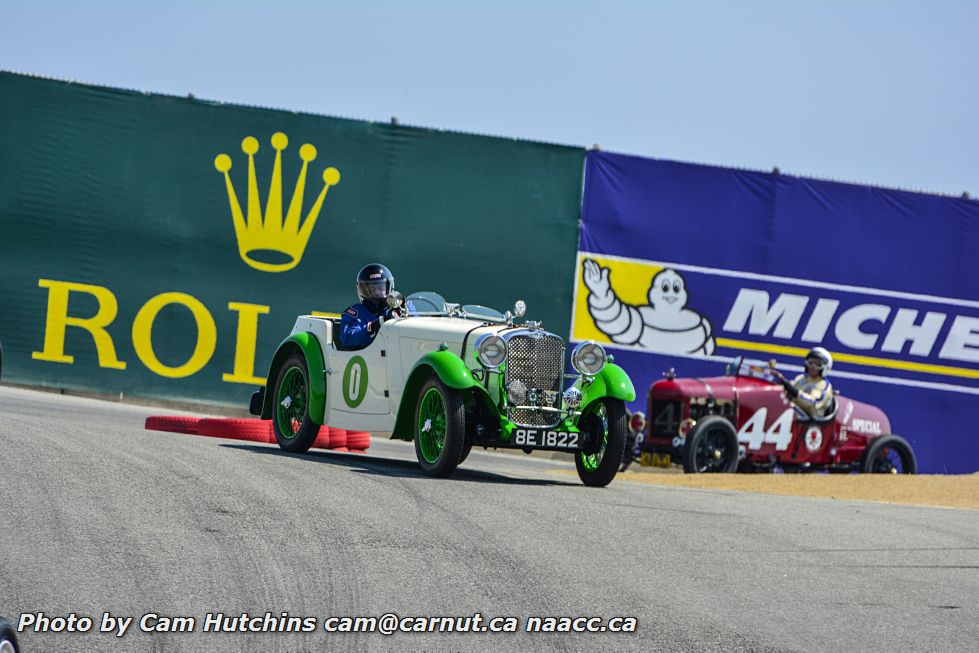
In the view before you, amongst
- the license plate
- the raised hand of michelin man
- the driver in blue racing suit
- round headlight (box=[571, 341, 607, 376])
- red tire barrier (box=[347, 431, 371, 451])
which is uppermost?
the raised hand of michelin man

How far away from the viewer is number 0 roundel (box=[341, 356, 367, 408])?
10.5m

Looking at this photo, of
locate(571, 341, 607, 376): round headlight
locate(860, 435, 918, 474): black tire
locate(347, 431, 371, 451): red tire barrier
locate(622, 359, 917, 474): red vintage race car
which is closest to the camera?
locate(571, 341, 607, 376): round headlight

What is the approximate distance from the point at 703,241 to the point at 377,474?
9.81 meters

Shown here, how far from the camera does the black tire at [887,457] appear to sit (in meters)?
16.2

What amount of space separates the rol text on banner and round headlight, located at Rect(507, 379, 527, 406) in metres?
7.72

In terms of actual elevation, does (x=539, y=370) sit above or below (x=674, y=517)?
above

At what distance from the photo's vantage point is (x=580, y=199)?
1772 cm

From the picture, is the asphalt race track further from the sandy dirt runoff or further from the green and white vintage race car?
the sandy dirt runoff

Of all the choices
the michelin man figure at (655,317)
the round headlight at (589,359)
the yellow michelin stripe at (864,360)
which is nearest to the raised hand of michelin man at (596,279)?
the michelin man figure at (655,317)

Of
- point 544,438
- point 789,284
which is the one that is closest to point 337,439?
point 544,438

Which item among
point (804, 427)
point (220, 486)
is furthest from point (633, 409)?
point (220, 486)

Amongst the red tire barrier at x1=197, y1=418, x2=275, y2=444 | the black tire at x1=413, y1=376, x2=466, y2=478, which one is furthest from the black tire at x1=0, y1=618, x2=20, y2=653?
the red tire barrier at x1=197, y1=418, x2=275, y2=444

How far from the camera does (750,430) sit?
15602 mm

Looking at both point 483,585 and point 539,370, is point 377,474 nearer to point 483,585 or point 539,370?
point 539,370
